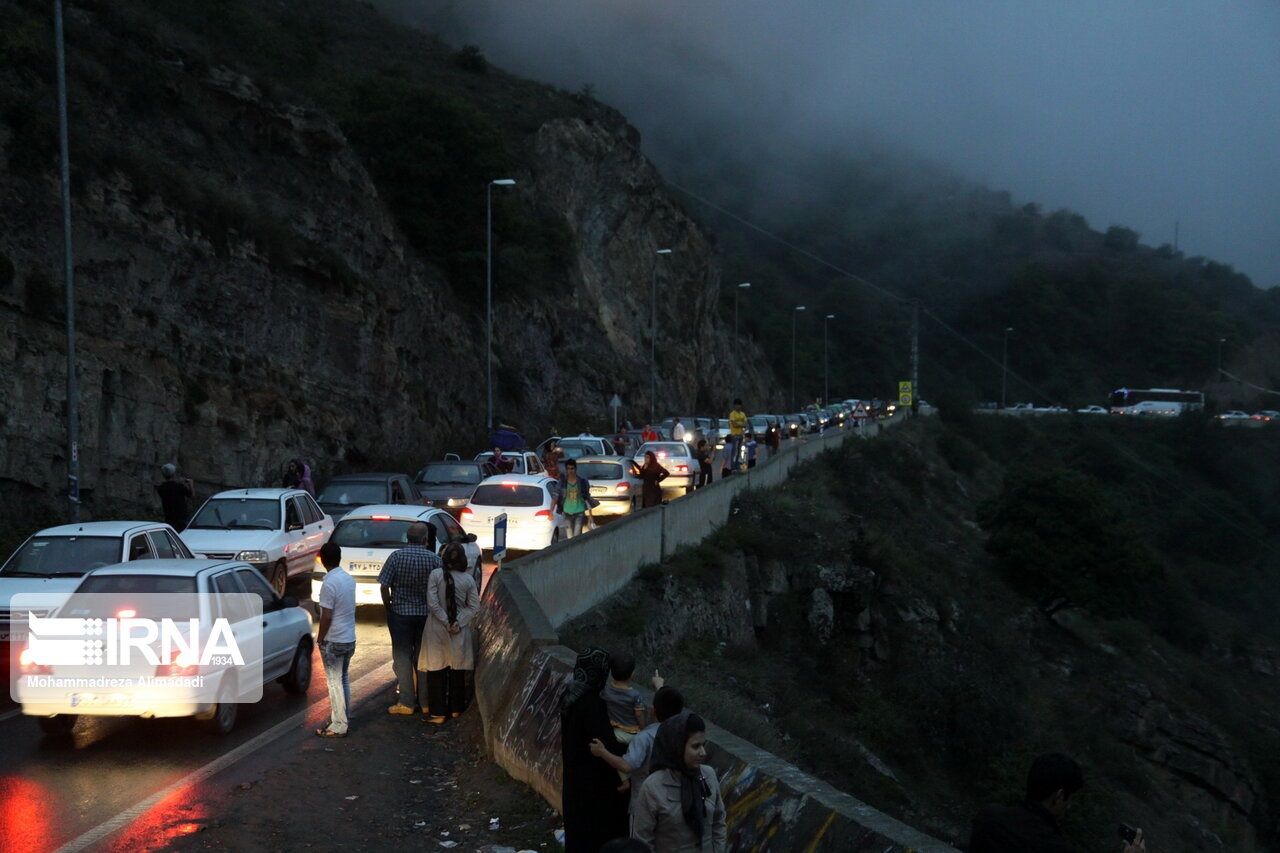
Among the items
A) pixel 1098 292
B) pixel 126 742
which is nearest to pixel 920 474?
pixel 126 742

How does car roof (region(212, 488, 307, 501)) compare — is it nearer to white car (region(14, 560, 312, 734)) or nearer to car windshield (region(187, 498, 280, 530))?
car windshield (region(187, 498, 280, 530))

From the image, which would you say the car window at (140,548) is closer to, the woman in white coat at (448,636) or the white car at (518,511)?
→ the woman in white coat at (448,636)

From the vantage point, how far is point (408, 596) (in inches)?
445

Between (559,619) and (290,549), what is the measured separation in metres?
4.43

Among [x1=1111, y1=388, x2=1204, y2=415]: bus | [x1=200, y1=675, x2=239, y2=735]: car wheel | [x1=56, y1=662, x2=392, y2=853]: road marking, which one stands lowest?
[x1=56, y1=662, x2=392, y2=853]: road marking

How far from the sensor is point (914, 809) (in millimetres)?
20109

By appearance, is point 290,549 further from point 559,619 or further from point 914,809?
point 914,809

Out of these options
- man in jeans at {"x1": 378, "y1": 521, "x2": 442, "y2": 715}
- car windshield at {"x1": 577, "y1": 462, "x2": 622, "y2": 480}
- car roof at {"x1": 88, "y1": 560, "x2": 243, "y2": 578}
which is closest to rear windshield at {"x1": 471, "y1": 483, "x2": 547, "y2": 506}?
car windshield at {"x1": 577, "y1": 462, "x2": 622, "y2": 480}

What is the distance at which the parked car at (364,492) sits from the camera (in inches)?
890

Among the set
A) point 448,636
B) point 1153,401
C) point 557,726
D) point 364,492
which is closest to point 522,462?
point 364,492

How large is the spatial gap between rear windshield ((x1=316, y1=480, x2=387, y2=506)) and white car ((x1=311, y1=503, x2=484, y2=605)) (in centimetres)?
535

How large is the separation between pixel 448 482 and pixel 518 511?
226 inches

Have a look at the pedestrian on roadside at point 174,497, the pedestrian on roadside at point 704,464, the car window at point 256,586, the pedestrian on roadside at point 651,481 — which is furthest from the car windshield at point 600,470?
the car window at point 256,586

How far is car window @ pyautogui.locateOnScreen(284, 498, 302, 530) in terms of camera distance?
18109 millimetres
